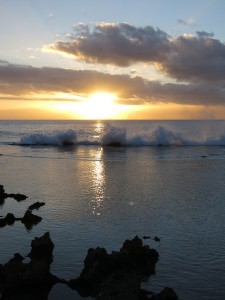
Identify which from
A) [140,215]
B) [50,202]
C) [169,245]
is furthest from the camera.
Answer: [50,202]

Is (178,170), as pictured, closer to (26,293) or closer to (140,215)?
(140,215)

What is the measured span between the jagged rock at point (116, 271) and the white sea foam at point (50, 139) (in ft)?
210

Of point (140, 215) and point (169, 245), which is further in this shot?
point (140, 215)

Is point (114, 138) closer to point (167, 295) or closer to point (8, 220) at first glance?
point (8, 220)

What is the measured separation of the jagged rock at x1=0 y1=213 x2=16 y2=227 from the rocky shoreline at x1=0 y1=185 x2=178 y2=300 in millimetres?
4743

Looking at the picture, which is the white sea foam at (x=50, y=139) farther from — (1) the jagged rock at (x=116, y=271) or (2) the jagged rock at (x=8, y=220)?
(1) the jagged rock at (x=116, y=271)

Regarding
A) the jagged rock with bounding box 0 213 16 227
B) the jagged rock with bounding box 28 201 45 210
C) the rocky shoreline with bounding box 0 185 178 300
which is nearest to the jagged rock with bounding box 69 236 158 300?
the rocky shoreline with bounding box 0 185 178 300

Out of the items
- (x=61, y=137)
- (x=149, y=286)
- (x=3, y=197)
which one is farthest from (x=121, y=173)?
(x=61, y=137)

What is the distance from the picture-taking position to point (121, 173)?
37.6 m

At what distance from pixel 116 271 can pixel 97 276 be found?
0.69 meters

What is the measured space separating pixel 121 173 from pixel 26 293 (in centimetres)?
2534

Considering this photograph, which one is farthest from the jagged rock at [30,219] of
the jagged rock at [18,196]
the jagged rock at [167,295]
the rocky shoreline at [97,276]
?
the jagged rock at [167,295]

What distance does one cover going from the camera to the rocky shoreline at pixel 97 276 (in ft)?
38.9

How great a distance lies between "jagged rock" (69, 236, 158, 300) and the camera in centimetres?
1198
